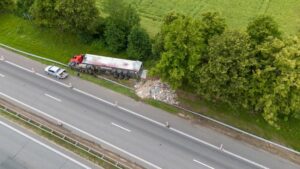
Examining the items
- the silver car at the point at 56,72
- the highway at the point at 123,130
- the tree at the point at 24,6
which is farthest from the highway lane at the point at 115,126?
the tree at the point at 24,6

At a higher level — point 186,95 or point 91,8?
point 91,8

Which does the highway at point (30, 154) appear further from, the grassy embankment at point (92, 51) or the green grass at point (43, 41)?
the green grass at point (43, 41)

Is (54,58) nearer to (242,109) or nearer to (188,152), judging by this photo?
(188,152)

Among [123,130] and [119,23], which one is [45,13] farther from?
[123,130]

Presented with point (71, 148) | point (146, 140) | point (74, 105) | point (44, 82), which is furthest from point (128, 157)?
point (44, 82)

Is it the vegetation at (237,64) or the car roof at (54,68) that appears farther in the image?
the car roof at (54,68)
